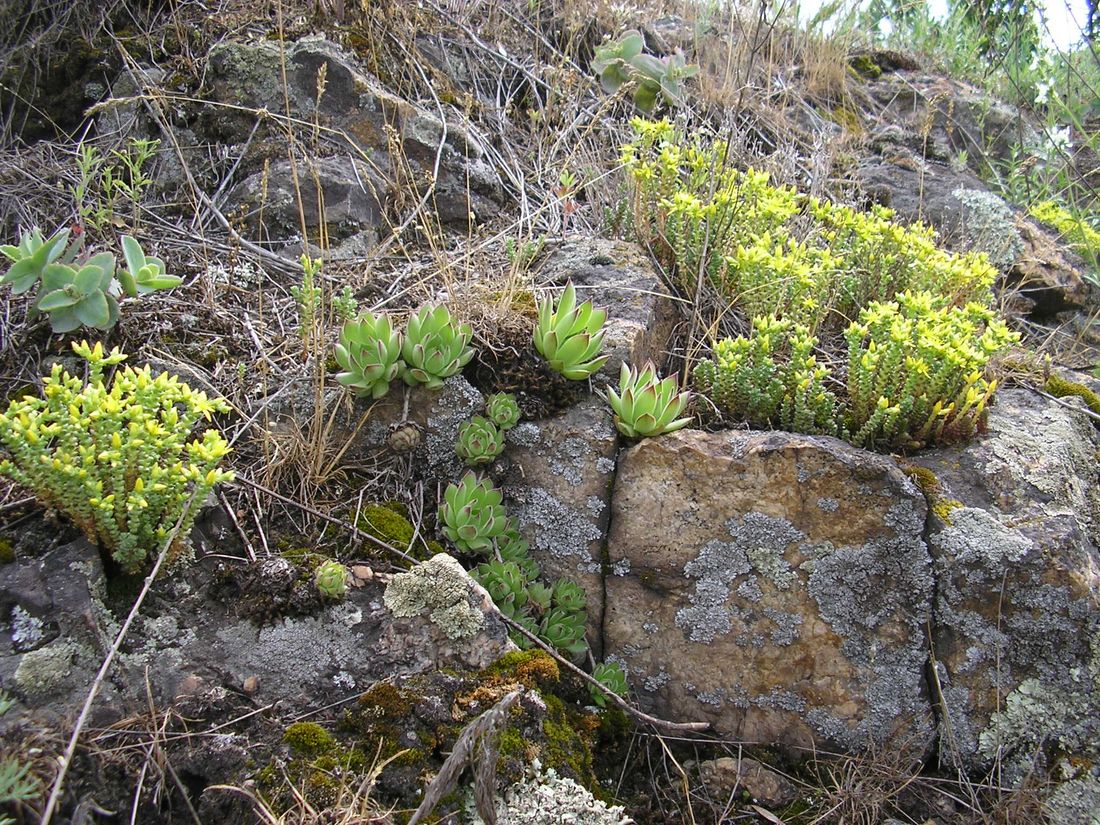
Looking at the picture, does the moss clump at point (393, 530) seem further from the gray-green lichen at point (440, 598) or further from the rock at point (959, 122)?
the rock at point (959, 122)

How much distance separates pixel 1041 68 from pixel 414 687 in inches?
272

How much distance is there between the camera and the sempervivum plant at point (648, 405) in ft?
9.78

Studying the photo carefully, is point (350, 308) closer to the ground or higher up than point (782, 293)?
closer to the ground

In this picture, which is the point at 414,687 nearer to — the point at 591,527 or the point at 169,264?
the point at 591,527

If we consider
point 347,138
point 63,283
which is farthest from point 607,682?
point 347,138

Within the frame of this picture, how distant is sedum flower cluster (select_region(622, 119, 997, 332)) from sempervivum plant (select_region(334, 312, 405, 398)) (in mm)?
1400

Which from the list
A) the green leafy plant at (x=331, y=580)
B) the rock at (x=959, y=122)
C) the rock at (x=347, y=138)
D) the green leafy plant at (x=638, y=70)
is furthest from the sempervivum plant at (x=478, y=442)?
the rock at (x=959, y=122)

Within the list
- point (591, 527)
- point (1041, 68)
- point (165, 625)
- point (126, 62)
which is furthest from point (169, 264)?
point (1041, 68)

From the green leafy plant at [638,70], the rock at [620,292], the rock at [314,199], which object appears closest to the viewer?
the rock at [620,292]

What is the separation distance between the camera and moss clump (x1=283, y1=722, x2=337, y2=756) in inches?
84.5

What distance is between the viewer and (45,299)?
2924 millimetres

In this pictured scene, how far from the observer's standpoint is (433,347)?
9.89 ft

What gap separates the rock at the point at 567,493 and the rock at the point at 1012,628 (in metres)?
1.16

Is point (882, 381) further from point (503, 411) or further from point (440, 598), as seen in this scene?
point (440, 598)
